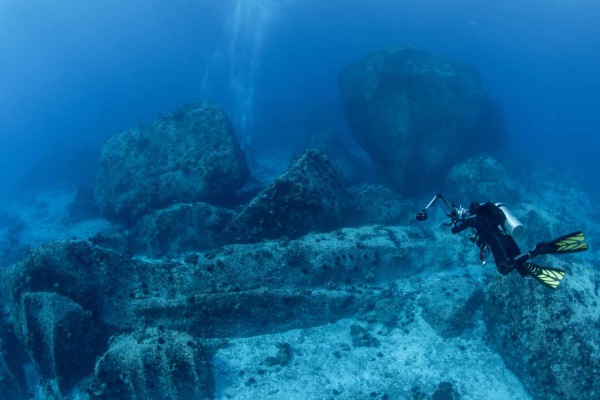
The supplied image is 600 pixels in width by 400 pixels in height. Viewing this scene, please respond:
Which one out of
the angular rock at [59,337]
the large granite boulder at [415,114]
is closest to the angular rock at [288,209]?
the angular rock at [59,337]

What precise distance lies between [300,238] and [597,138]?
60711mm

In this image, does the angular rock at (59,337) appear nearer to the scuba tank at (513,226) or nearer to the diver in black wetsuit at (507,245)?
the diver in black wetsuit at (507,245)

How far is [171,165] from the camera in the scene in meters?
19.0

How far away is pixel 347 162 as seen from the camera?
2750cm

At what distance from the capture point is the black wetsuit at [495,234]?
6746 millimetres

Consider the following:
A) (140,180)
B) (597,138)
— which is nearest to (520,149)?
(597,138)

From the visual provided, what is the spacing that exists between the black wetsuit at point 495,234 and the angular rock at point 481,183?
13.7m

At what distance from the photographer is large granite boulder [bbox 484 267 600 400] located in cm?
909

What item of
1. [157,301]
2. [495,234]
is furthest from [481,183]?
[157,301]

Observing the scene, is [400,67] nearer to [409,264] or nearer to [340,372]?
[409,264]

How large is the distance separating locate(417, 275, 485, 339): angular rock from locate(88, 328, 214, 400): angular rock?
7.46 metres

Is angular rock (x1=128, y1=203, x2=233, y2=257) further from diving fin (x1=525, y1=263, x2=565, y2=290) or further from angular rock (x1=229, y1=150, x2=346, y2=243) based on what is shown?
diving fin (x1=525, y1=263, x2=565, y2=290)

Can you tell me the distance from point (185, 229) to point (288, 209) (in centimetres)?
473

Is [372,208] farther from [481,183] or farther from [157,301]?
[157,301]
